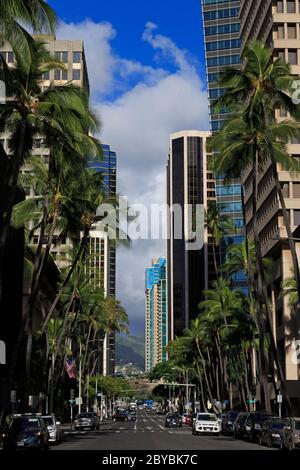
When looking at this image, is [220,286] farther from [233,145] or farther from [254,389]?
[233,145]

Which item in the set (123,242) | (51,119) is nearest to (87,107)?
(51,119)

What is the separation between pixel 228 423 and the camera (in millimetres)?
52719

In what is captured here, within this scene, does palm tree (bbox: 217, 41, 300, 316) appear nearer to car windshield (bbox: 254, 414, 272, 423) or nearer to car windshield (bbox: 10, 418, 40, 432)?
car windshield (bbox: 254, 414, 272, 423)

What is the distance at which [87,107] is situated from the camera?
37.8 meters

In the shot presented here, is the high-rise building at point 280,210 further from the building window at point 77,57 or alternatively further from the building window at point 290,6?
the building window at point 77,57

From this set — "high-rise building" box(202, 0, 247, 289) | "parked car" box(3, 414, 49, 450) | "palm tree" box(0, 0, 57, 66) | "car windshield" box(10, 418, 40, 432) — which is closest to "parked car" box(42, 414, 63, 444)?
"parked car" box(3, 414, 49, 450)

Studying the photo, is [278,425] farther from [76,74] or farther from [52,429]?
[76,74]

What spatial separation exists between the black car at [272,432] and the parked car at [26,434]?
34.8 feet

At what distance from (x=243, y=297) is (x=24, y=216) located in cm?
3201

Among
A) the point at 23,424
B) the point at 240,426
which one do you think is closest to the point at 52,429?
the point at 23,424

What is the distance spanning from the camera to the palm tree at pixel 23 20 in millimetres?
24266

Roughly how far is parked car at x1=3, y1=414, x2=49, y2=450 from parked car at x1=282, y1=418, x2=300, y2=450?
10.6 meters

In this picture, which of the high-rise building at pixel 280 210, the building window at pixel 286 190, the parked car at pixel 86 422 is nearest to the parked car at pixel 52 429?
the parked car at pixel 86 422
